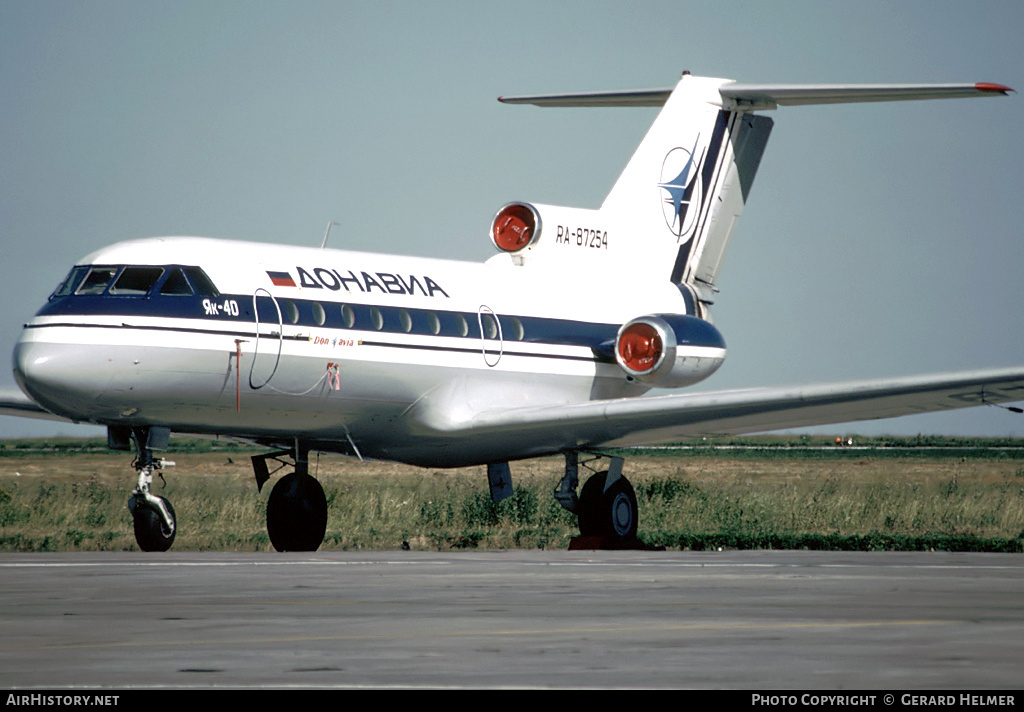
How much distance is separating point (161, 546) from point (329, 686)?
1291 cm

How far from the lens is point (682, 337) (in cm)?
2406

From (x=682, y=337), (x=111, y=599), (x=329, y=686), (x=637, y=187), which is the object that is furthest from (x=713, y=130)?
(x=329, y=686)

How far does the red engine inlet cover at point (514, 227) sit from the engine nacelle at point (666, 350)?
2.10m

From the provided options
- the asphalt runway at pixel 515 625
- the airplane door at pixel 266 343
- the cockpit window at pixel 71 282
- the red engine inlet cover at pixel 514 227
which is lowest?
the asphalt runway at pixel 515 625

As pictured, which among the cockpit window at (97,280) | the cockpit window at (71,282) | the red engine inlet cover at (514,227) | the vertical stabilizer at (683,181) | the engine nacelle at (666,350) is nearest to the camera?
the cockpit window at (97,280)

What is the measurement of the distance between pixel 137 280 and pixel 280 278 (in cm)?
190

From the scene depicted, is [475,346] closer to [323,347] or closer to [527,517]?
[323,347]

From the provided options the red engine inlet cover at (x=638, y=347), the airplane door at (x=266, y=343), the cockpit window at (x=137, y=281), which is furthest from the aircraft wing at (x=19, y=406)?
the red engine inlet cover at (x=638, y=347)

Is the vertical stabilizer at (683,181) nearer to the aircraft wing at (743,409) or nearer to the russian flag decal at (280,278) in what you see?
the aircraft wing at (743,409)

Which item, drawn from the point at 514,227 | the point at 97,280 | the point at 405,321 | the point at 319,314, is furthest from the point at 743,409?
the point at 97,280

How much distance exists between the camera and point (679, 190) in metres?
27.0

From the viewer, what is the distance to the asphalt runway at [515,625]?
7.73 meters

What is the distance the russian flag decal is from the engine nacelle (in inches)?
240
